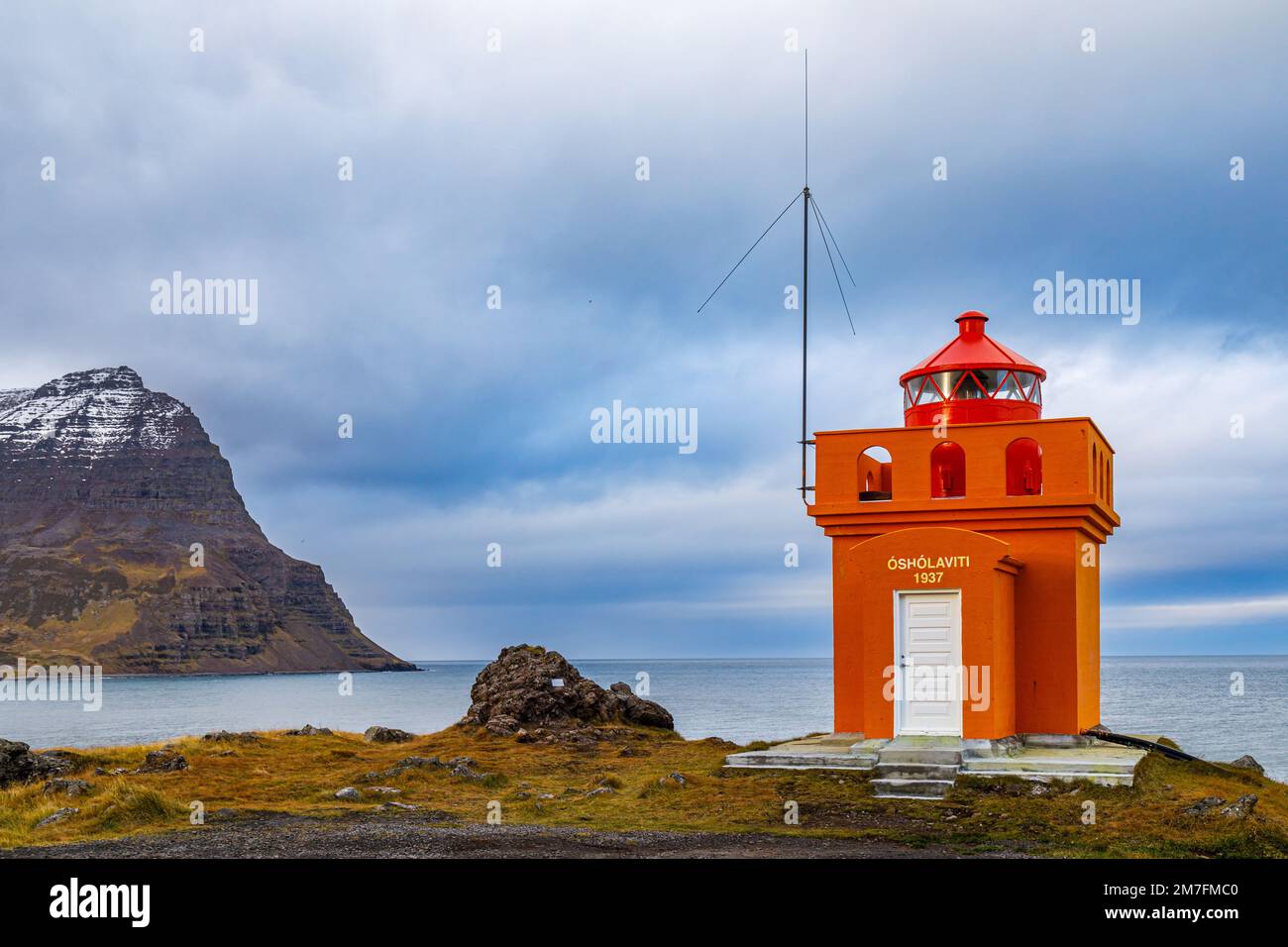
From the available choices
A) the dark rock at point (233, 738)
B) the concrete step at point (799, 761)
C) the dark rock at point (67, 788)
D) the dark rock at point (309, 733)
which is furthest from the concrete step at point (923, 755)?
the dark rock at point (309, 733)

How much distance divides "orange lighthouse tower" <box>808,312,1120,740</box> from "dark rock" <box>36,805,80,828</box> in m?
12.2

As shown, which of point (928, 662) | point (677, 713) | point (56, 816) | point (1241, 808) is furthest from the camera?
point (677, 713)

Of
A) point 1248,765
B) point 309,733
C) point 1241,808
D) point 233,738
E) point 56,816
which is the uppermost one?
point 1241,808

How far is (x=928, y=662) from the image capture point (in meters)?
19.5

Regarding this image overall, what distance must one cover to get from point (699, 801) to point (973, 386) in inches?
395

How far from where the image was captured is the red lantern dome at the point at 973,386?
2244 cm

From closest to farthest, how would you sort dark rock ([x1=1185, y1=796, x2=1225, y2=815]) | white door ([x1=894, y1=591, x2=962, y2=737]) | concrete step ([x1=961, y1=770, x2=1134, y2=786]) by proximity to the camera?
dark rock ([x1=1185, y1=796, x2=1225, y2=815]) → concrete step ([x1=961, y1=770, x2=1134, y2=786]) → white door ([x1=894, y1=591, x2=962, y2=737])

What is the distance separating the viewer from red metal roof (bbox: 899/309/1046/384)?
2256 centimetres

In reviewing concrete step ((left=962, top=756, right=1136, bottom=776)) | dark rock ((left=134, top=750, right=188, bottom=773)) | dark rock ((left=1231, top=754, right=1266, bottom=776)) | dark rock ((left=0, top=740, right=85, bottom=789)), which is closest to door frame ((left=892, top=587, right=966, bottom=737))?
concrete step ((left=962, top=756, right=1136, bottom=776))

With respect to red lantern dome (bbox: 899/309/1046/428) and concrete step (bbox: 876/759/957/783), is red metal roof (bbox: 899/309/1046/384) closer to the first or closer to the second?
red lantern dome (bbox: 899/309/1046/428)

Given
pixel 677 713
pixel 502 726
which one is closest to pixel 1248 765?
pixel 502 726

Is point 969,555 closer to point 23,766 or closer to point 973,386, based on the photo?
point 973,386

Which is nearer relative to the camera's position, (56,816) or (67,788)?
(56,816)
